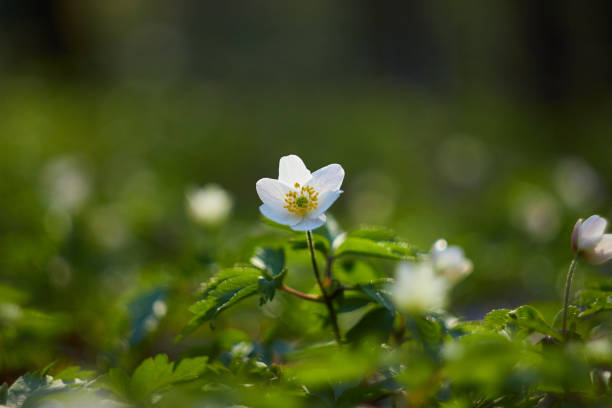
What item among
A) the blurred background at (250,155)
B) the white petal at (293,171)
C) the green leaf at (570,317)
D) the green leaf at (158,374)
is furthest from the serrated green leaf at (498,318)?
the green leaf at (158,374)

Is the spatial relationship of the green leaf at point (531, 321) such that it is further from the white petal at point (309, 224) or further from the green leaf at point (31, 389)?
the green leaf at point (31, 389)

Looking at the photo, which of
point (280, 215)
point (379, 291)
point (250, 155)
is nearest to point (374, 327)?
point (379, 291)

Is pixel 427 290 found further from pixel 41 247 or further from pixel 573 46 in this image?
pixel 573 46

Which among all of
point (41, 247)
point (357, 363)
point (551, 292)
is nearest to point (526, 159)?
point (551, 292)

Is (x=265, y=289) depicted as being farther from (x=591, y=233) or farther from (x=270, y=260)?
(x=591, y=233)

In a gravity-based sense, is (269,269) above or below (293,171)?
below

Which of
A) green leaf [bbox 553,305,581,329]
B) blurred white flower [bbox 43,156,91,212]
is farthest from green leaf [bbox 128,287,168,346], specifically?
blurred white flower [bbox 43,156,91,212]
